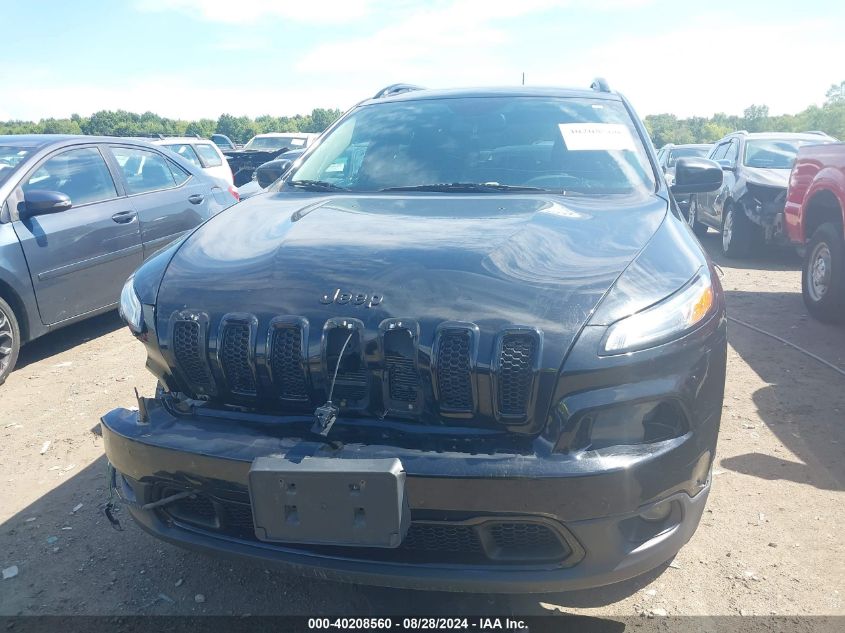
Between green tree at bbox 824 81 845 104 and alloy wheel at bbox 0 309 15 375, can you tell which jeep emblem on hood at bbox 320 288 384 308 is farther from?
green tree at bbox 824 81 845 104

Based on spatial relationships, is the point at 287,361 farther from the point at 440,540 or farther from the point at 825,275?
the point at 825,275

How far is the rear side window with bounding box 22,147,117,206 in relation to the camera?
16.8ft

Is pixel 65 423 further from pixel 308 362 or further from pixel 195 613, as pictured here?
pixel 308 362

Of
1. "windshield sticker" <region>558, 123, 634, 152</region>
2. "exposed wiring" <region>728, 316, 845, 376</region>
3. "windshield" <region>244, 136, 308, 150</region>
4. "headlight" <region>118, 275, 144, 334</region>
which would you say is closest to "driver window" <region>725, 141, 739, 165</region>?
"exposed wiring" <region>728, 316, 845, 376</region>

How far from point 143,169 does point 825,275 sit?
5961mm

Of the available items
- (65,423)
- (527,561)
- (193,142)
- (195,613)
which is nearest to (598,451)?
(527,561)

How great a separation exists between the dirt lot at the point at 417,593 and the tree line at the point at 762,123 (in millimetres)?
47035

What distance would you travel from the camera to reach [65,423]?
3.97 meters

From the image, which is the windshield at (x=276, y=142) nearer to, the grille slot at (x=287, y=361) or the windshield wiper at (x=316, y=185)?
the windshield wiper at (x=316, y=185)

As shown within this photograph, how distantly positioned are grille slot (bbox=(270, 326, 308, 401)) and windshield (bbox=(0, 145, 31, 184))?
147 inches

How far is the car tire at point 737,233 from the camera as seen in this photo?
8867 mm

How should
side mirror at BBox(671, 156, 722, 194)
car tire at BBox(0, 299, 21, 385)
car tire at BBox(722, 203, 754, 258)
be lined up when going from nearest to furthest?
side mirror at BBox(671, 156, 722, 194)
car tire at BBox(0, 299, 21, 385)
car tire at BBox(722, 203, 754, 258)

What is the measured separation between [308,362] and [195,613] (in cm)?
107

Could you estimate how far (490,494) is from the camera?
6.02 feet
